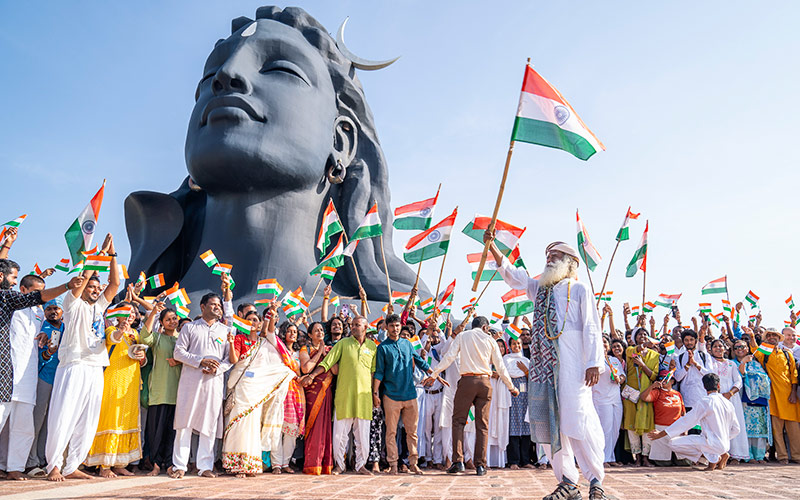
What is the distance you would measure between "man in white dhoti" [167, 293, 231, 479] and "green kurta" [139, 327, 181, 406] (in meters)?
0.26

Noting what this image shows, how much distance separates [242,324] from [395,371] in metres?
1.67

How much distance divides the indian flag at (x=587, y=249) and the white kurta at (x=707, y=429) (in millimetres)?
2650

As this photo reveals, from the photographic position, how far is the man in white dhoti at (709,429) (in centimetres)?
672

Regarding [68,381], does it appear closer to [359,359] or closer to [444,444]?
[359,359]

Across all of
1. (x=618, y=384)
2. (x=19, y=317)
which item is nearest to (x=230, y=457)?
(x=19, y=317)

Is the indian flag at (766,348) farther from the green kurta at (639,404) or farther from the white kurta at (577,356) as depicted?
the white kurta at (577,356)

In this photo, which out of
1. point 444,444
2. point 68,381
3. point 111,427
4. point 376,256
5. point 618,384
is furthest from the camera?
point 376,256

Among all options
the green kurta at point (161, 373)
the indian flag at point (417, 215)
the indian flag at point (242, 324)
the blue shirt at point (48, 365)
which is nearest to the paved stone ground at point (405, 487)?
the green kurta at point (161, 373)

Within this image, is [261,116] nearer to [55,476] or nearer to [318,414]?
[318,414]

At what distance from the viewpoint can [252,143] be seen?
1130 centimetres

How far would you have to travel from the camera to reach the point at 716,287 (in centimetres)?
1155

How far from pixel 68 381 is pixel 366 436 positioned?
8.90ft

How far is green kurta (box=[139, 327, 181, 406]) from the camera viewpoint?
5.75 meters

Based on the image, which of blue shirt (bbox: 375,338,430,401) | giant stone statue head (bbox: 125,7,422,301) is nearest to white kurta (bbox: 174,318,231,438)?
blue shirt (bbox: 375,338,430,401)
